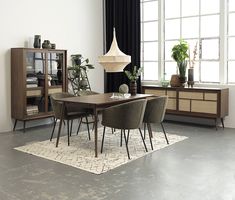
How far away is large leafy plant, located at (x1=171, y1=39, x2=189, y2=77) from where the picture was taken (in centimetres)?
673

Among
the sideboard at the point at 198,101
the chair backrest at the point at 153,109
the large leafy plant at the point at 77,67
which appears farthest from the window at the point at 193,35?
the chair backrest at the point at 153,109

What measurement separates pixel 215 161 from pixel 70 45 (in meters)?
4.36

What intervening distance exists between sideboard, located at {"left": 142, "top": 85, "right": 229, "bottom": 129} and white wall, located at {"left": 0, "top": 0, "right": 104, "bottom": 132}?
6.96 ft

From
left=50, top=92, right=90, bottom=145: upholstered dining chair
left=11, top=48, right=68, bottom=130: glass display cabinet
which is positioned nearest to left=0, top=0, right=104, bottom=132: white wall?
left=11, top=48, right=68, bottom=130: glass display cabinet

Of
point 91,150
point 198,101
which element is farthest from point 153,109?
point 198,101

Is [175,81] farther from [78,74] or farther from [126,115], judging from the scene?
[126,115]

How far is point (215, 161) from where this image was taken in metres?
4.26

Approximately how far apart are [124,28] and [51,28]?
185cm

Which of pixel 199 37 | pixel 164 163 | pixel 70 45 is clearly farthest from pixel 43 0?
pixel 164 163

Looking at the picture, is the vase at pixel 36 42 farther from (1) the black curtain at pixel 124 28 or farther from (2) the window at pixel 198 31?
(2) the window at pixel 198 31

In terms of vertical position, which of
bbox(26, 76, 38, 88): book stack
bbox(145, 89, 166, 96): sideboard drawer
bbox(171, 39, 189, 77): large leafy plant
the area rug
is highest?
bbox(171, 39, 189, 77): large leafy plant

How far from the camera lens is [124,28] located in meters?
7.86

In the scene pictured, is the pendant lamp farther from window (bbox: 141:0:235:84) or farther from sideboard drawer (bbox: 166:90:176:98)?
window (bbox: 141:0:235:84)

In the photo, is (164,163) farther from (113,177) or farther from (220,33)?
(220,33)
